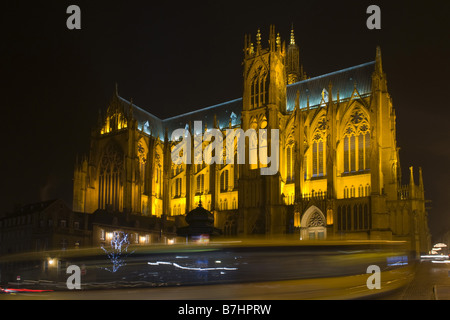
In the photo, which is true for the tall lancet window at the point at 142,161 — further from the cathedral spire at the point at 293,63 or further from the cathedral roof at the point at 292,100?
the cathedral spire at the point at 293,63

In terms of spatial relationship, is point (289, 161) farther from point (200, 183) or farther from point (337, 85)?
point (200, 183)

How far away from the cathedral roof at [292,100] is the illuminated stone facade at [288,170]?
17 centimetres

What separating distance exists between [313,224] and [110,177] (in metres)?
31.5

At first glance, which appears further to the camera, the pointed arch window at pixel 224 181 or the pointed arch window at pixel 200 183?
the pointed arch window at pixel 200 183

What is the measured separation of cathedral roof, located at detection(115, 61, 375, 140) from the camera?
61.1 m

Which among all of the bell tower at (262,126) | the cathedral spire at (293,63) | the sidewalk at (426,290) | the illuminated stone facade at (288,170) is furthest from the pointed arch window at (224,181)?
the sidewalk at (426,290)

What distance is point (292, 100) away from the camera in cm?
6688

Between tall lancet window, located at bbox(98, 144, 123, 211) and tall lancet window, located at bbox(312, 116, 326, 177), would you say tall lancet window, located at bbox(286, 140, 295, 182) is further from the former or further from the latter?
tall lancet window, located at bbox(98, 144, 123, 211)

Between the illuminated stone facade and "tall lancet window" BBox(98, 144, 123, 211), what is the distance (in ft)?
0.49

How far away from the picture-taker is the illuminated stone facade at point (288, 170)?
51.7m

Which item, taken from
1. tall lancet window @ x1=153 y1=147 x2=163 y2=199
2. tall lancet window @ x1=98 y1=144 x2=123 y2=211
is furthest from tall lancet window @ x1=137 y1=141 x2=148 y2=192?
tall lancet window @ x1=98 y1=144 x2=123 y2=211

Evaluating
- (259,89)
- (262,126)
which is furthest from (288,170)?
(259,89)
